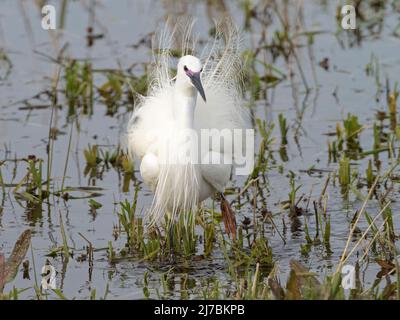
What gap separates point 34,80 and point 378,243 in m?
4.52

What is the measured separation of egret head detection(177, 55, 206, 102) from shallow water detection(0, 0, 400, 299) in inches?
41.3

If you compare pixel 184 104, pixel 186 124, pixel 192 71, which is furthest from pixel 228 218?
pixel 192 71

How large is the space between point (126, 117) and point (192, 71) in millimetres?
3104

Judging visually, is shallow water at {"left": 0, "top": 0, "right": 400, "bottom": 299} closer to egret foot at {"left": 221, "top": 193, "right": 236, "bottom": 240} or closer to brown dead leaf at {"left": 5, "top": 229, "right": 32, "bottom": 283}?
egret foot at {"left": 221, "top": 193, "right": 236, "bottom": 240}

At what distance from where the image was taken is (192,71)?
5.76 metres

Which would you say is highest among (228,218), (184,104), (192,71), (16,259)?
(192,71)

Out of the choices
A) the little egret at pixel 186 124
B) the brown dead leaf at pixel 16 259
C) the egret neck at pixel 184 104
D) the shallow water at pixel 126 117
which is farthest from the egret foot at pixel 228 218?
the brown dead leaf at pixel 16 259

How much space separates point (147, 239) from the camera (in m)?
6.48

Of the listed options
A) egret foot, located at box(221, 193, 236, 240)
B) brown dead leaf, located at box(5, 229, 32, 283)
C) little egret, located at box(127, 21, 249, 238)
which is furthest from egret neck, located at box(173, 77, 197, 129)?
brown dead leaf, located at box(5, 229, 32, 283)

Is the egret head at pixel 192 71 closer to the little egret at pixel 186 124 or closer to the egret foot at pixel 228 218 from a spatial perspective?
the little egret at pixel 186 124

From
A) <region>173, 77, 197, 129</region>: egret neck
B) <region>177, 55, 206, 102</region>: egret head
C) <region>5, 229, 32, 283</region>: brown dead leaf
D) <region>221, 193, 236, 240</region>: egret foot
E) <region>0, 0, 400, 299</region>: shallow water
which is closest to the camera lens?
<region>5, 229, 32, 283</region>: brown dead leaf

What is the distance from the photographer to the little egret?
5945mm

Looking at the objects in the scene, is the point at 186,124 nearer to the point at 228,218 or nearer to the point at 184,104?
the point at 184,104

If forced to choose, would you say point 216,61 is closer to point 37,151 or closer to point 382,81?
point 37,151
